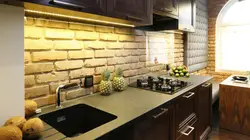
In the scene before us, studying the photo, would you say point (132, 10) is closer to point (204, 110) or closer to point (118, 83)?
point (118, 83)

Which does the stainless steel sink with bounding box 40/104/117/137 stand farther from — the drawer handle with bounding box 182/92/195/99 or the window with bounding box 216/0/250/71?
the window with bounding box 216/0/250/71

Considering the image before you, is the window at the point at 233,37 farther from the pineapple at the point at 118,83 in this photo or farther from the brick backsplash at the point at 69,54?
the pineapple at the point at 118,83

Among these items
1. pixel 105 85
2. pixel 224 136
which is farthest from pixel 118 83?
pixel 224 136

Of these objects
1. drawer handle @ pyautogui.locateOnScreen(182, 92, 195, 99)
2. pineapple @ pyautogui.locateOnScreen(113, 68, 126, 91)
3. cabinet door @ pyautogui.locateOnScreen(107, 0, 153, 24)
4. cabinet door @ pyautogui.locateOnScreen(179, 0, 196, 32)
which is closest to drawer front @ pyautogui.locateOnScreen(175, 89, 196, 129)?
drawer handle @ pyautogui.locateOnScreen(182, 92, 195, 99)

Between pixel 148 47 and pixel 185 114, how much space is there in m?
1.01

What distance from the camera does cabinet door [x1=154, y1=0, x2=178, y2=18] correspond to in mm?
1710

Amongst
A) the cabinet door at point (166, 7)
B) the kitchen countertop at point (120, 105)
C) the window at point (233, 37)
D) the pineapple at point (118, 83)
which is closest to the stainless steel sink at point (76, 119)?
the kitchen countertop at point (120, 105)

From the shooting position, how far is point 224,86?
276 centimetres

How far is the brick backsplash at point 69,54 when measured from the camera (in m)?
1.20

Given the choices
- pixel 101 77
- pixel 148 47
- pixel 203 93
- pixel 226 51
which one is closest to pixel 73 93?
pixel 101 77

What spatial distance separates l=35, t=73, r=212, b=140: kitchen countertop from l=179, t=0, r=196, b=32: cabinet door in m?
0.94

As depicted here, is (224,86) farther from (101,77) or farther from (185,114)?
(101,77)

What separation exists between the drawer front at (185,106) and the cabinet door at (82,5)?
103cm

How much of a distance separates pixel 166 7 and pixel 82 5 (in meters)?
1.12
